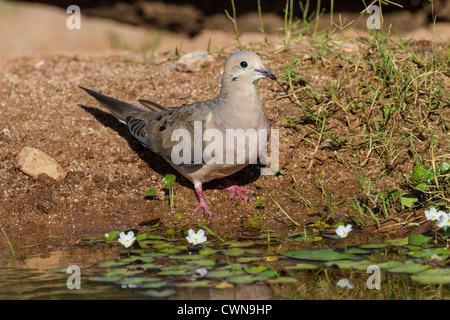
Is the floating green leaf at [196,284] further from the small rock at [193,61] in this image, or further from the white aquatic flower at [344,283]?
the small rock at [193,61]

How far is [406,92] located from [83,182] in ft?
9.34

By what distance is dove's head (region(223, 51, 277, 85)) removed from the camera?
165 inches

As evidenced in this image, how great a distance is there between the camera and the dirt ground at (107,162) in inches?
179

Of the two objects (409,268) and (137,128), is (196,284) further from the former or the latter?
(137,128)

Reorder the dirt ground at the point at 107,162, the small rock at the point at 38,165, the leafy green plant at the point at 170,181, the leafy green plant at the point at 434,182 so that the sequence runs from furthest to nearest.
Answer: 1. the small rock at the point at 38,165
2. the leafy green plant at the point at 170,181
3. the dirt ground at the point at 107,162
4. the leafy green plant at the point at 434,182

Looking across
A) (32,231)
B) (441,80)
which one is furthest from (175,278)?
(441,80)

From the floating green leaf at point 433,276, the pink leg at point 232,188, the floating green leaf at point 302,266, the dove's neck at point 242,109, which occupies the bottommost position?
the floating green leaf at point 433,276

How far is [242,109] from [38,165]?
1803 millimetres

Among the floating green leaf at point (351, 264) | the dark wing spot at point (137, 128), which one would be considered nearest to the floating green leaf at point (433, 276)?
the floating green leaf at point (351, 264)

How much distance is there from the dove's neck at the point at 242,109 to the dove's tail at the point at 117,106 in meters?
1.23

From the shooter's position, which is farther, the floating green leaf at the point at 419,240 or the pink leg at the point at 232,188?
the pink leg at the point at 232,188

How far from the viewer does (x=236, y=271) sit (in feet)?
10.8

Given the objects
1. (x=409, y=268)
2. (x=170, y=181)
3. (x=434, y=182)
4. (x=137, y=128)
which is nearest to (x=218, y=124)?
(x=170, y=181)

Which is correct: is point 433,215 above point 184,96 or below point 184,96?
below
